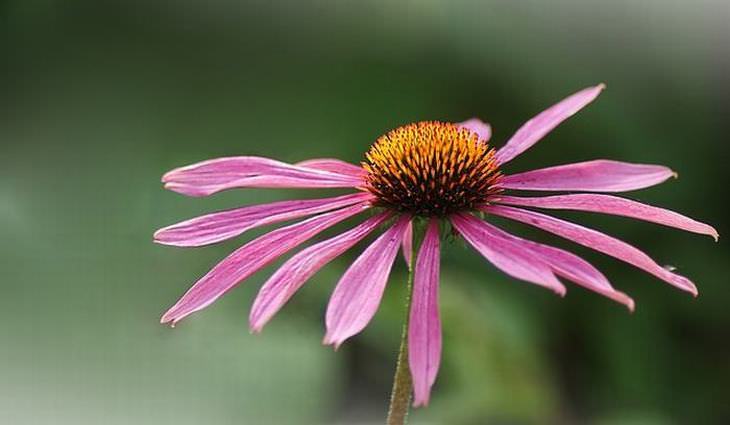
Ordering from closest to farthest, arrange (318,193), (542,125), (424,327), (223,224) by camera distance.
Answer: (424,327), (223,224), (542,125), (318,193)

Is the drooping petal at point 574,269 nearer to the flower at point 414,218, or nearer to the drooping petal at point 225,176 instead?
the flower at point 414,218

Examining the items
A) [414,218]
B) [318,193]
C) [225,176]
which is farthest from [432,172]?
[318,193]

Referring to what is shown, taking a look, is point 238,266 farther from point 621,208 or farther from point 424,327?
point 621,208

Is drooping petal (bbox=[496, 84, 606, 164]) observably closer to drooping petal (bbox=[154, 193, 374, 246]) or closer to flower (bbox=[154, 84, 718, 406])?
flower (bbox=[154, 84, 718, 406])

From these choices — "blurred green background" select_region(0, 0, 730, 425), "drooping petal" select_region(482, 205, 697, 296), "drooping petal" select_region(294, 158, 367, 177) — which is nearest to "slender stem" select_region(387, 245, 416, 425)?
"drooping petal" select_region(482, 205, 697, 296)

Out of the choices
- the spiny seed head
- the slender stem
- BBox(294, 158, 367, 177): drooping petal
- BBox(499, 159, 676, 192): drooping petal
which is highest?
BBox(294, 158, 367, 177): drooping petal
